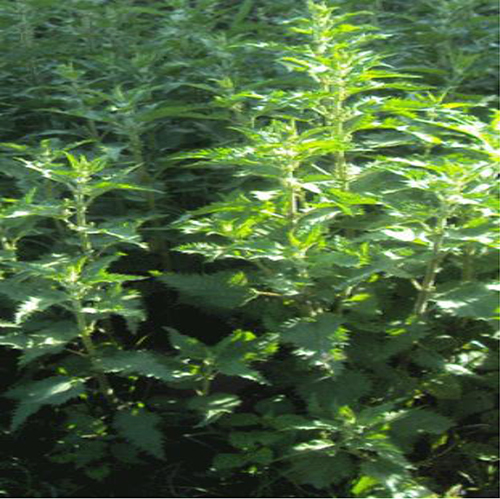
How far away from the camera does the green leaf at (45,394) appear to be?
2706mm

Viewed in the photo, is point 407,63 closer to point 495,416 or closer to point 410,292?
point 410,292

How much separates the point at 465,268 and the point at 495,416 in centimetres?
57

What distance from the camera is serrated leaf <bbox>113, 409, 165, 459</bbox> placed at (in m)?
2.77

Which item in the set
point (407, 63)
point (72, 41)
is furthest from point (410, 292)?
point (72, 41)

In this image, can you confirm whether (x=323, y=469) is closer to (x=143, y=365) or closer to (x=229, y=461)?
(x=229, y=461)

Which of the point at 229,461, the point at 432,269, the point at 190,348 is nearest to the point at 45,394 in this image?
the point at 190,348

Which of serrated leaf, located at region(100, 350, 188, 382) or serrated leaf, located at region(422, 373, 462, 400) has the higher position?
serrated leaf, located at region(100, 350, 188, 382)

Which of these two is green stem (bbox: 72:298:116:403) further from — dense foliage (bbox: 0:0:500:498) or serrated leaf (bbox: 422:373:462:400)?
serrated leaf (bbox: 422:373:462:400)

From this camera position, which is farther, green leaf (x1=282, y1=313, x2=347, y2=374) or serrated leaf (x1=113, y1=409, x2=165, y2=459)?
serrated leaf (x1=113, y1=409, x2=165, y2=459)

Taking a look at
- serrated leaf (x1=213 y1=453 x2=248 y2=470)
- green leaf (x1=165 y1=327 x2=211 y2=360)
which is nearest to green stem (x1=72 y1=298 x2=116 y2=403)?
green leaf (x1=165 y1=327 x2=211 y2=360)

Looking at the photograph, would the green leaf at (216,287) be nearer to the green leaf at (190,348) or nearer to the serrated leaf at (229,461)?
the green leaf at (190,348)

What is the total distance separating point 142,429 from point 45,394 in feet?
1.02

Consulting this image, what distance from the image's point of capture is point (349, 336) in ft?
9.89

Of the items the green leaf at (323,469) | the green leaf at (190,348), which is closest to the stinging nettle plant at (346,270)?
the green leaf at (323,469)
